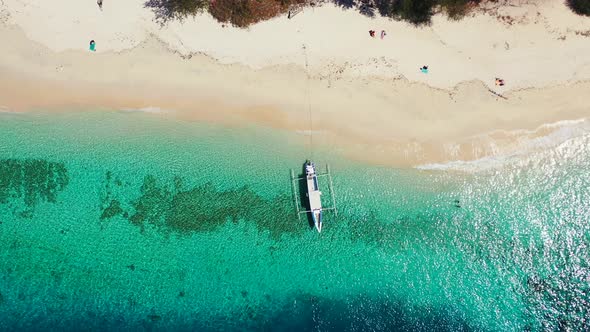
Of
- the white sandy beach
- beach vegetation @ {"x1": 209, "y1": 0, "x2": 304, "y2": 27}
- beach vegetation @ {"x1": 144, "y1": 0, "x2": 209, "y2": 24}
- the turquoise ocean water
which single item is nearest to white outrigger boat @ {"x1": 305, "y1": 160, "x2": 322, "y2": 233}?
the turquoise ocean water

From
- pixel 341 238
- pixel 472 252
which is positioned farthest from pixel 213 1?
pixel 472 252

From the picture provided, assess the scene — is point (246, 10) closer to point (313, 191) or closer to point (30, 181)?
point (313, 191)

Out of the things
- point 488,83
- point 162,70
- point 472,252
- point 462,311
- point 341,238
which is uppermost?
point 162,70

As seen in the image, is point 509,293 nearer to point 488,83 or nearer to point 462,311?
point 462,311

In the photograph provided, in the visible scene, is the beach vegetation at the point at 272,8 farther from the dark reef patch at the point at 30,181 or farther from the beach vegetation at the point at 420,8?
the dark reef patch at the point at 30,181

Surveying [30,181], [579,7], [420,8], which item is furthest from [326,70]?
[30,181]

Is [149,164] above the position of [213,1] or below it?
below

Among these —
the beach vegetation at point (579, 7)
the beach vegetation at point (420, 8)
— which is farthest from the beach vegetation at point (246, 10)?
the beach vegetation at point (579, 7)
